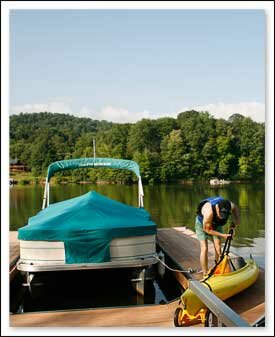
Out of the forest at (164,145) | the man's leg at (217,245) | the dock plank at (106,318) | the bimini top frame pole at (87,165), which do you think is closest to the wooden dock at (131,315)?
the dock plank at (106,318)

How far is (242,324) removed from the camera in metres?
3.48

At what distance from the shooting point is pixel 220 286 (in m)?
4.51

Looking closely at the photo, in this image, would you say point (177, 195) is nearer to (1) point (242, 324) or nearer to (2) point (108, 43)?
(2) point (108, 43)

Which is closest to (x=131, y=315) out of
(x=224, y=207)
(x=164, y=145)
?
(x=224, y=207)

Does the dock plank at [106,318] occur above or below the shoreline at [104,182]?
below

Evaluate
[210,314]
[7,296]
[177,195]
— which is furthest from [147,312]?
[177,195]

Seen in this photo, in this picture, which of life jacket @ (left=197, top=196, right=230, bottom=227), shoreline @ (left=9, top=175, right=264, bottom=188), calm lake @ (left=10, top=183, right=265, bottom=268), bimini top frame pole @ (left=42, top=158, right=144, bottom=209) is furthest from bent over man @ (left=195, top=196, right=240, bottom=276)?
bimini top frame pole @ (left=42, top=158, right=144, bottom=209)

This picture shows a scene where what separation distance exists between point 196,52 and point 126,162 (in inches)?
79.0

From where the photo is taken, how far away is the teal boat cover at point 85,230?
514 centimetres

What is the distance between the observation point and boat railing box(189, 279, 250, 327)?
3.50m

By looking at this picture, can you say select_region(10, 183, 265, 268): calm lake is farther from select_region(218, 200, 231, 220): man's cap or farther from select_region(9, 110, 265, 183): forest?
select_region(218, 200, 231, 220): man's cap

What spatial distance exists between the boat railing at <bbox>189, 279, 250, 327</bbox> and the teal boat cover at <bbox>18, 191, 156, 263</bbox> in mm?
1302

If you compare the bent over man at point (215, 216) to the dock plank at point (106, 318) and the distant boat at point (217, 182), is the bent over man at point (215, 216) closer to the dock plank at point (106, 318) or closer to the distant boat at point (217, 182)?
the dock plank at point (106, 318)

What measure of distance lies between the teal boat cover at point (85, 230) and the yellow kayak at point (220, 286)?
0.96m
